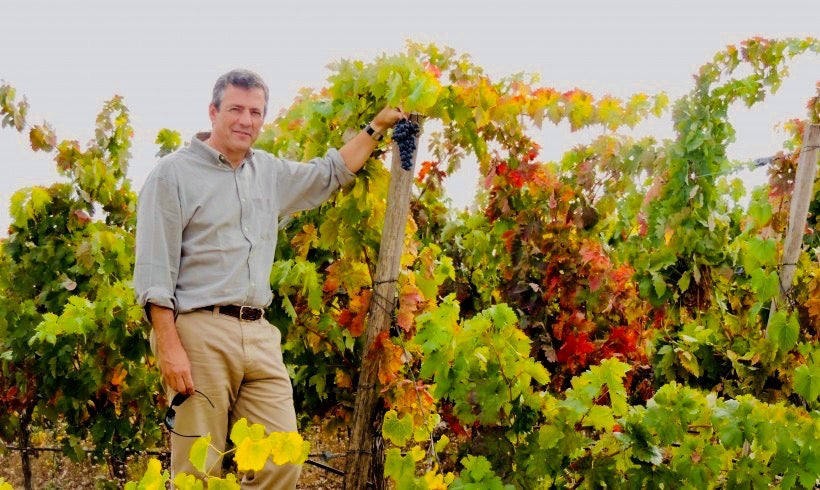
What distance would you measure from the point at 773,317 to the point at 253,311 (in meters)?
1.86

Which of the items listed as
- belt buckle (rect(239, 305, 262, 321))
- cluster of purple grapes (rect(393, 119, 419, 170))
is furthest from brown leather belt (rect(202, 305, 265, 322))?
cluster of purple grapes (rect(393, 119, 419, 170))

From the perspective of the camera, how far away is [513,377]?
228 centimetres

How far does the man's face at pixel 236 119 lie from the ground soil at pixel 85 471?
2631 mm

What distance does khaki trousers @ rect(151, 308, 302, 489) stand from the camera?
237 centimetres

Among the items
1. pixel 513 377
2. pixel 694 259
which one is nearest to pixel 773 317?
pixel 694 259

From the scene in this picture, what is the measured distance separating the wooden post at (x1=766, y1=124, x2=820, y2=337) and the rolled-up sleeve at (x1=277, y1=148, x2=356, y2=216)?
1641mm

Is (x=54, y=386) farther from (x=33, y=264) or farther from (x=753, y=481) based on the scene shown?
(x=753, y=481)

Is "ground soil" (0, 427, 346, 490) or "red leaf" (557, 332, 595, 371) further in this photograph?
"ground soil" (0, 427, 346, 490)

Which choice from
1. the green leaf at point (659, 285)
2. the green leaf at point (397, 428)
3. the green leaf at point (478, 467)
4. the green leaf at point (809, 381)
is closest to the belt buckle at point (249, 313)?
the green leaf at point (397, 428)

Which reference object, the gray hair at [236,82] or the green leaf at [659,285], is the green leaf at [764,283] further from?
the gray hair at [236,82]

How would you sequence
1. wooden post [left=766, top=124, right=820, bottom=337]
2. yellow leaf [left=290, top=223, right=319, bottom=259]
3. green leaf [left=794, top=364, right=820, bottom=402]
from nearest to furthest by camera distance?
green leaf [left=794, top=364, right=820, bottom=402]
wooden post [left=766, top=124, right=820, bottom=337]
yellow leaf [left=290, top=223, right=319, bottom=259]

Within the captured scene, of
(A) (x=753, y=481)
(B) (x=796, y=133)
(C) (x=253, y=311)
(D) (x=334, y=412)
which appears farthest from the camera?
(B) (x=796, y=133)

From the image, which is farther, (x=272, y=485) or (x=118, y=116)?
(x=118, y=116)

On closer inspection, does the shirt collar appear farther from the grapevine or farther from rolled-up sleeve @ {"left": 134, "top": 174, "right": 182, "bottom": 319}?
the grapevine
